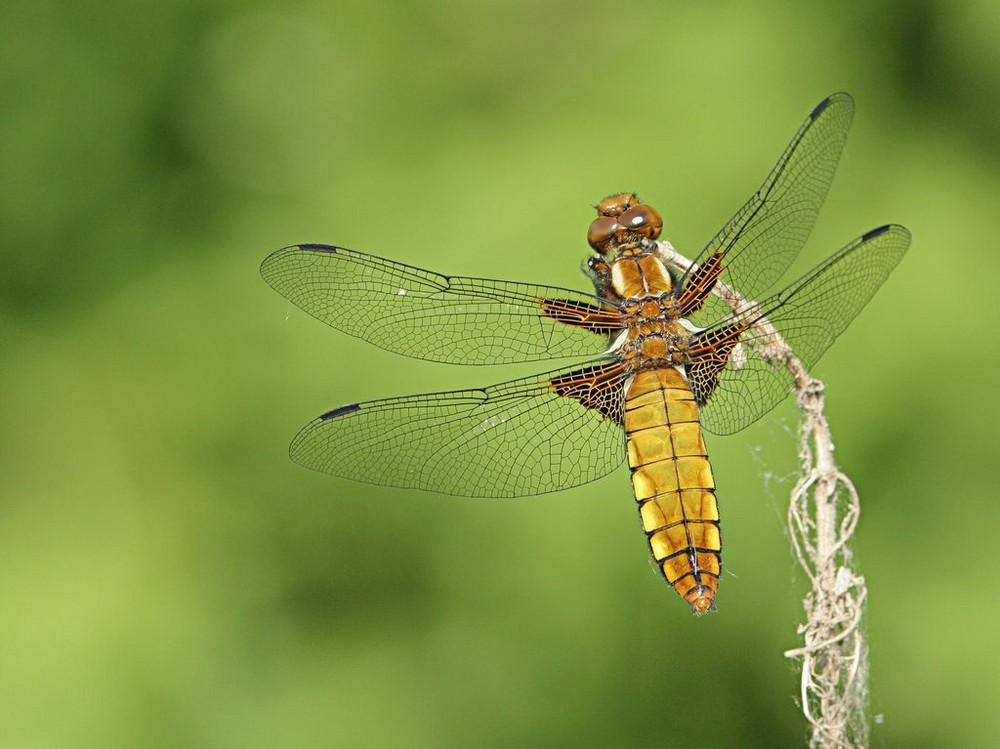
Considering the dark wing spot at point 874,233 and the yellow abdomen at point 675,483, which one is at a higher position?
the dark wing spot at point 874,233

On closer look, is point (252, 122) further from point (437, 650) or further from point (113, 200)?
point (437, 650)

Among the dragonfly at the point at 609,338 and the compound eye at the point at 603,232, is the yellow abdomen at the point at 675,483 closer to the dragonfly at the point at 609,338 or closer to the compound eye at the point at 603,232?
the dragonfly at the point at 609,338

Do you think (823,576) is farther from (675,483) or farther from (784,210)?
(784,210)

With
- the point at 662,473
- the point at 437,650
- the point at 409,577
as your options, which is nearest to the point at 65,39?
the point at 409,577

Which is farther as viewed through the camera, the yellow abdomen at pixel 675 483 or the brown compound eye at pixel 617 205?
the brown compound eye at pixel 617 205

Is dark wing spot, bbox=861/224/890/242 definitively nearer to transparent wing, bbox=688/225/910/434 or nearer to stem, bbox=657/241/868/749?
transparent wing, bbox=688/225/910/434

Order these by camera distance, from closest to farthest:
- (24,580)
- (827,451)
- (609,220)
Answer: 1. (827,451)
2. (609,220)
3. (24,580)

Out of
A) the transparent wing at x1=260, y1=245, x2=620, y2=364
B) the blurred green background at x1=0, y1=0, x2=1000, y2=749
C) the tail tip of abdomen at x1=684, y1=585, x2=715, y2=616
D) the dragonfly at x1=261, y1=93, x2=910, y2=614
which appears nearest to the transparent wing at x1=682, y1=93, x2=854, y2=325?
the dragonfly at x1=261, y1=93, x2=910, y2=614

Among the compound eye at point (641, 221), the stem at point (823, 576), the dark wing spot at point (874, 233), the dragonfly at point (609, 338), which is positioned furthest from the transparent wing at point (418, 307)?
the dark wing spot at point (874, 233)
